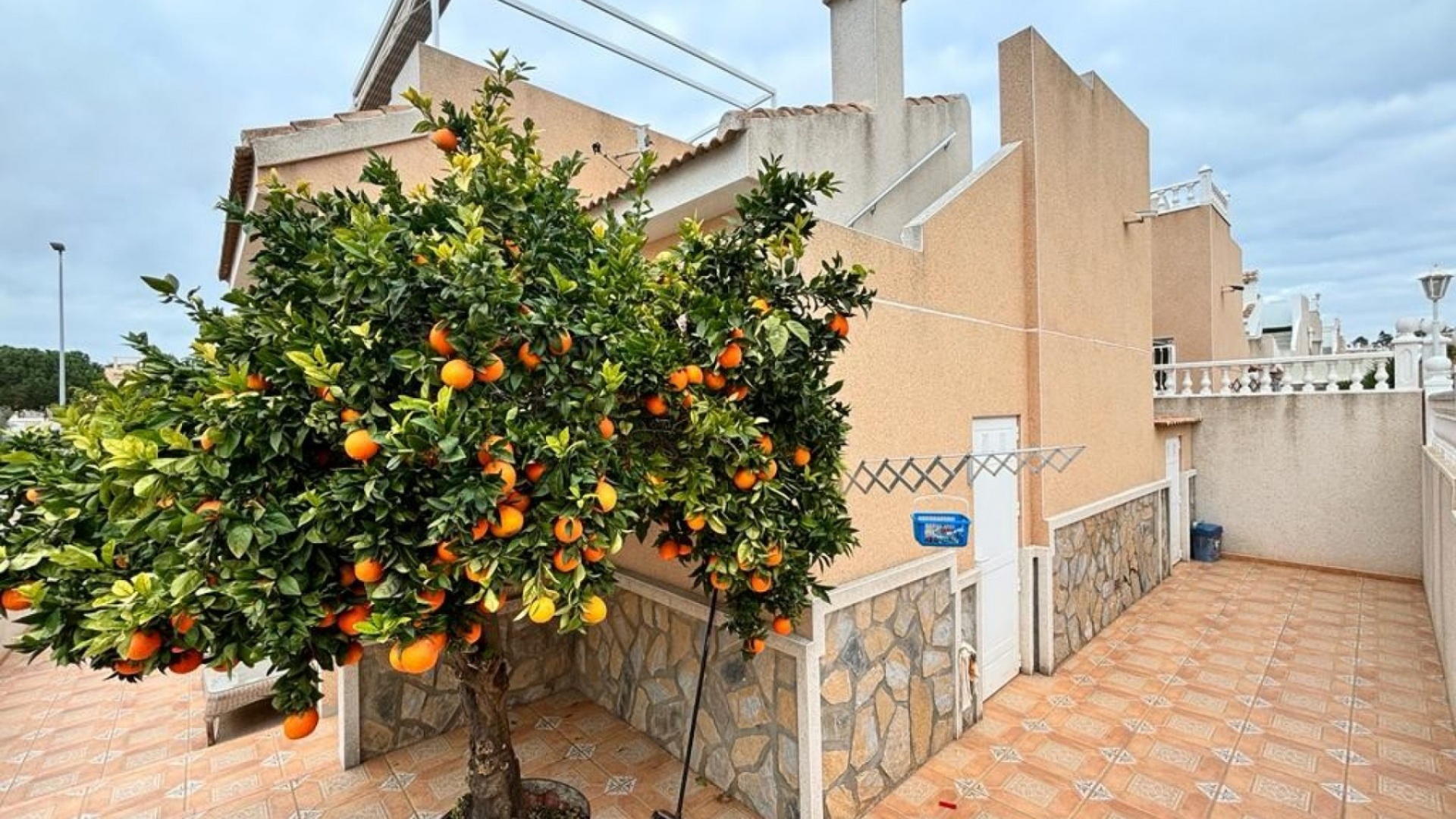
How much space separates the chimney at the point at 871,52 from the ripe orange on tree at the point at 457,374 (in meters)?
6.67

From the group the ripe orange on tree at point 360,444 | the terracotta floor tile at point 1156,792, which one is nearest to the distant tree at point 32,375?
the ripe orange on tree at point 360,444

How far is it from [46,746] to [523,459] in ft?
26.4

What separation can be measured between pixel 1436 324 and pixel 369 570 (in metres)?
16.4

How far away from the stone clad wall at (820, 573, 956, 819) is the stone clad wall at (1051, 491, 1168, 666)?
264cm

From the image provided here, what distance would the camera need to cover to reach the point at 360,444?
222cm

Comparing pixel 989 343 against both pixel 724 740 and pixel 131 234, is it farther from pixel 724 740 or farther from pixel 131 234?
pixel 131 234

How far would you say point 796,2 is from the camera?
816 cm

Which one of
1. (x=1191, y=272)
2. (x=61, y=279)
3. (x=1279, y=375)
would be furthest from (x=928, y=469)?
(x=61, y=279)

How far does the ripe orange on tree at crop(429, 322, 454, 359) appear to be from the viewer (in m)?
2.36

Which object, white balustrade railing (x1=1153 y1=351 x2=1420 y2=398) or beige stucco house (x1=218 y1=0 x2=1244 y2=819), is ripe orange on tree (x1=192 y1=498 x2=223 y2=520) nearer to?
beige stucco house (x1=218 y1=0 x2=1244 y2=819)

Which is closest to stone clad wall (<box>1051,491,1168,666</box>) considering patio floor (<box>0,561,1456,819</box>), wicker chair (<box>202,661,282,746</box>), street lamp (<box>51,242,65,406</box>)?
patio floor (<box>0,561,1456,819</box>)

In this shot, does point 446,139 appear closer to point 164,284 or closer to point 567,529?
→ point 164,284

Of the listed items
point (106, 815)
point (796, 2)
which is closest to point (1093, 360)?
point (796, 2)

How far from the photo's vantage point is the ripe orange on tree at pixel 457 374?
2299 mm
